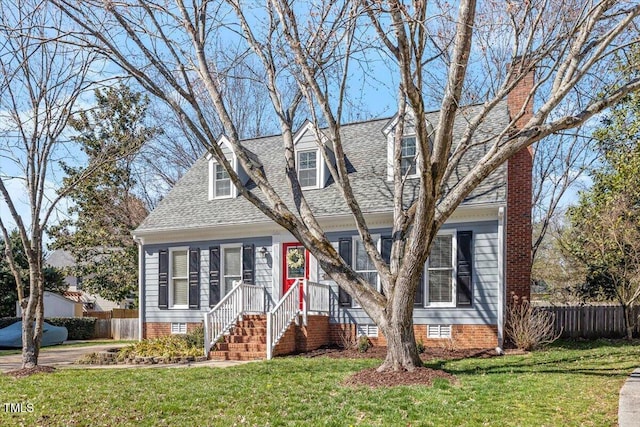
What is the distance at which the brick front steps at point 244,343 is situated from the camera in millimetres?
11859

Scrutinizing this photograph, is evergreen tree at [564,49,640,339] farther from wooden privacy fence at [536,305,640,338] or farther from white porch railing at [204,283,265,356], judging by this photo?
white porch railing at [204,283,265,356]

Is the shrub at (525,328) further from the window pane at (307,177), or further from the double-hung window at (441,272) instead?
the window pane at (307,177)

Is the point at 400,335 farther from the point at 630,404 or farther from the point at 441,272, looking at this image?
the point at 441,272

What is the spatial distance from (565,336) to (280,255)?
7.98 m

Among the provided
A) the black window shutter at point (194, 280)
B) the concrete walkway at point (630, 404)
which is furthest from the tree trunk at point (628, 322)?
the black window shutter at point (194, 280)

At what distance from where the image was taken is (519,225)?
12.9 m

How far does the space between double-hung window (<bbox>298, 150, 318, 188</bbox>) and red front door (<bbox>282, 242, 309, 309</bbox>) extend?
186cm

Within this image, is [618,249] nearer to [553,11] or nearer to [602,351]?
[602,351]

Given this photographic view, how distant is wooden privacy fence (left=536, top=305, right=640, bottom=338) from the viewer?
14.6 m

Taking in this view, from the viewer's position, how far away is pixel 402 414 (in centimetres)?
595

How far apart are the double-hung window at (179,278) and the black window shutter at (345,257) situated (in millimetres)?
4884

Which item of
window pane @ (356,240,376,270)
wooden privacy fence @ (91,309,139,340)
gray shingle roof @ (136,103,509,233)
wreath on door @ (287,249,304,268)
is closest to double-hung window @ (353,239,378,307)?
window pane @ (356,240,376,270)

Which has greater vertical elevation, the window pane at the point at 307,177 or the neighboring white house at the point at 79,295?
the window pane at the point at 307,177

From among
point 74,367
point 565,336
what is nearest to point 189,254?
point 74,367
